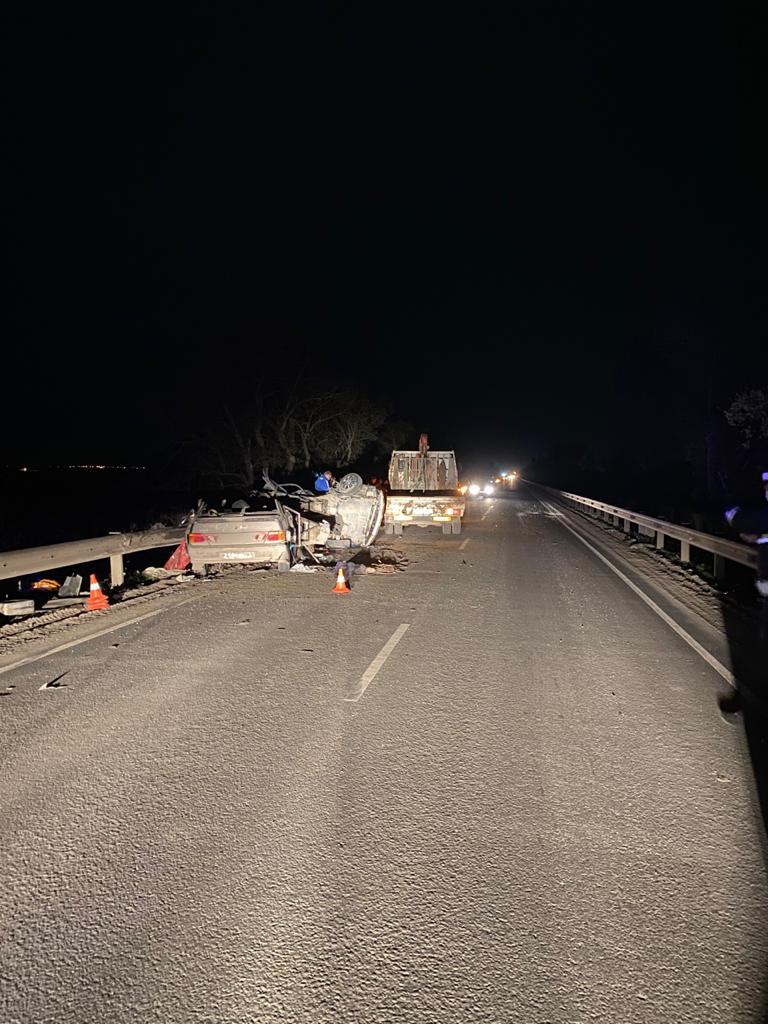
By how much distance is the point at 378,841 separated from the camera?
3689 mm

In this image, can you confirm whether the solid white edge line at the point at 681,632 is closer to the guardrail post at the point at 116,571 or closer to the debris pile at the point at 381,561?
the debris pile at the point at 381,561

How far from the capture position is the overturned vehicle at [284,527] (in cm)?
1223

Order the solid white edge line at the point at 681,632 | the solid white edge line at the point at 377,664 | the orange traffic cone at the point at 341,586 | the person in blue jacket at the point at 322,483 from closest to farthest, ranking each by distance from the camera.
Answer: the solid white edge line at the point at 377,664 < the solid white edge line at the point at 681,632 < the orange traffic cone at the point at 341,586 < the person in blue jacket at the point at 322,483

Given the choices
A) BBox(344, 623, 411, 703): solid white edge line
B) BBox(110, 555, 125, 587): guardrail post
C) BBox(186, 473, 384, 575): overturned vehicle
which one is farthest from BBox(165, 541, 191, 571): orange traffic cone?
BBox(344, 623, 411, 703): solid white edge line

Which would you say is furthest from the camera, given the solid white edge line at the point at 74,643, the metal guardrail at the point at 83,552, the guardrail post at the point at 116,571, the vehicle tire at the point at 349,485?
the vehicle tire at the point at 349,485

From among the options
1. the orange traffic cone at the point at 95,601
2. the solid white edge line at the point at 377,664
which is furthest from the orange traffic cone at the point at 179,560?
the solid white edge line at the point at 377,664

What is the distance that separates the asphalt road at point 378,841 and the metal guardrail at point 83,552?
2.58 meters

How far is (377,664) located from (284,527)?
6081mm

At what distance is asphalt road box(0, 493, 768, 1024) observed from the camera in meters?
2.69

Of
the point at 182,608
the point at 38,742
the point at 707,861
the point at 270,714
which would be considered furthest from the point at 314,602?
the point at 707,861

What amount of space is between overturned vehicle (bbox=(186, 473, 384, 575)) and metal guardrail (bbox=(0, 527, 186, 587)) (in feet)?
2.78

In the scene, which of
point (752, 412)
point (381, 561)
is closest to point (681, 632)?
point (381, 561)

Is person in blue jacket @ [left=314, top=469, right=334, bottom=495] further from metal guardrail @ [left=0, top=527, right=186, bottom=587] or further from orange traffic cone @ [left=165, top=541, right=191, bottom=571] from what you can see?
orange traffic cone @ [left=165, top=541, right=191, bottom=571]

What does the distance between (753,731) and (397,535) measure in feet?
→ 50.8
